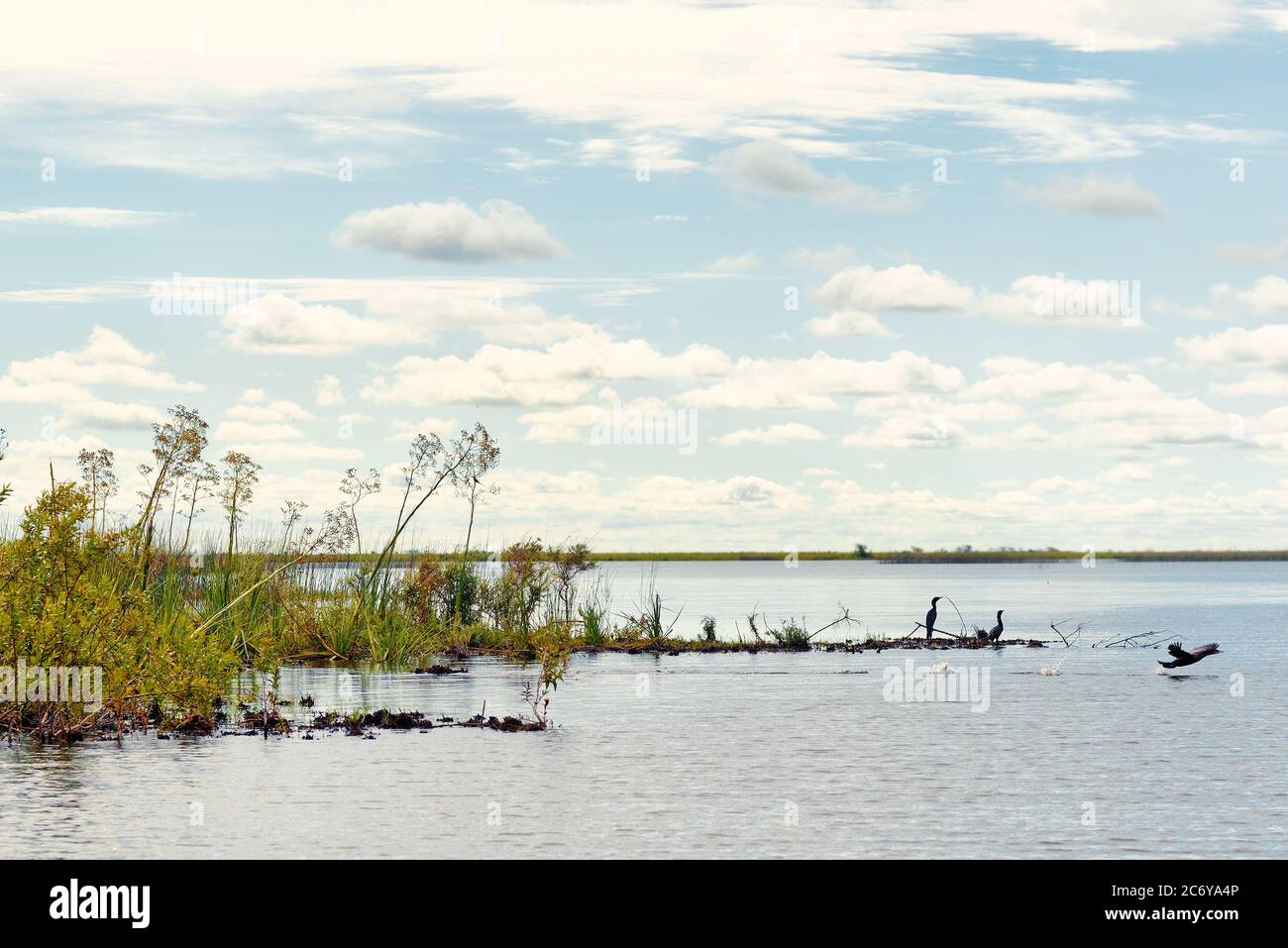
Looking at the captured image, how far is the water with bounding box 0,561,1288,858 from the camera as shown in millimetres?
15188

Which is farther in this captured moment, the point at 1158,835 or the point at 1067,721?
the point at 1067,721

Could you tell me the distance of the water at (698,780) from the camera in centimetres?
1519

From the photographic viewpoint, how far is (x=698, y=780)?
18.9 m

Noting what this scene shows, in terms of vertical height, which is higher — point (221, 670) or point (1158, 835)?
point (221, 670)

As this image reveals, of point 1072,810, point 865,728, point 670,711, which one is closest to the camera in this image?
point 1072,810

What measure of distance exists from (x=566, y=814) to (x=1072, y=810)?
255 inches

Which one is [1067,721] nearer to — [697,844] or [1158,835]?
[1158,835]
